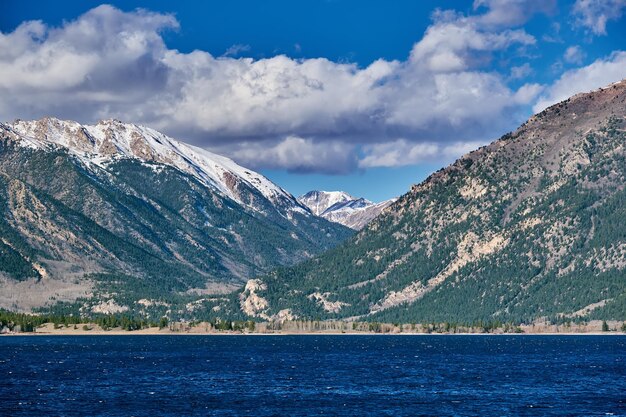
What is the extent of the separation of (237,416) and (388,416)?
→ 23867 mm

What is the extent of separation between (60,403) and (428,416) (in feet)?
209

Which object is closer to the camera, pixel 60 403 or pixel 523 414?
pixel 523 414

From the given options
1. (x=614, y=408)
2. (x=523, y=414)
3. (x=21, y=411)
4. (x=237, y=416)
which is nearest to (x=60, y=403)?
(x=21, y=411)

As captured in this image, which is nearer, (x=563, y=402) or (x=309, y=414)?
(x=309, y=414)

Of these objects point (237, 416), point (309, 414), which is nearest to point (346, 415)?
point (309, 414)

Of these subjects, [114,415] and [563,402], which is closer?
[114,415]

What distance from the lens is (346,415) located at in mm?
182125

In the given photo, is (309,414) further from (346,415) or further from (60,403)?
(60,403)

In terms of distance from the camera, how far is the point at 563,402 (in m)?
199

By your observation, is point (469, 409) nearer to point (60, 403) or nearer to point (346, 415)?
point (346, 415)

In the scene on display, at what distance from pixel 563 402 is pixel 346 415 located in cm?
4168

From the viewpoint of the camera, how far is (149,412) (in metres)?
184

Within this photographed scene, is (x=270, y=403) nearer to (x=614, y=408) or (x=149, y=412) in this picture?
(x=149, y=412)

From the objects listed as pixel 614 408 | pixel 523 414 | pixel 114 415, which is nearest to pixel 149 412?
pixel 114 415
